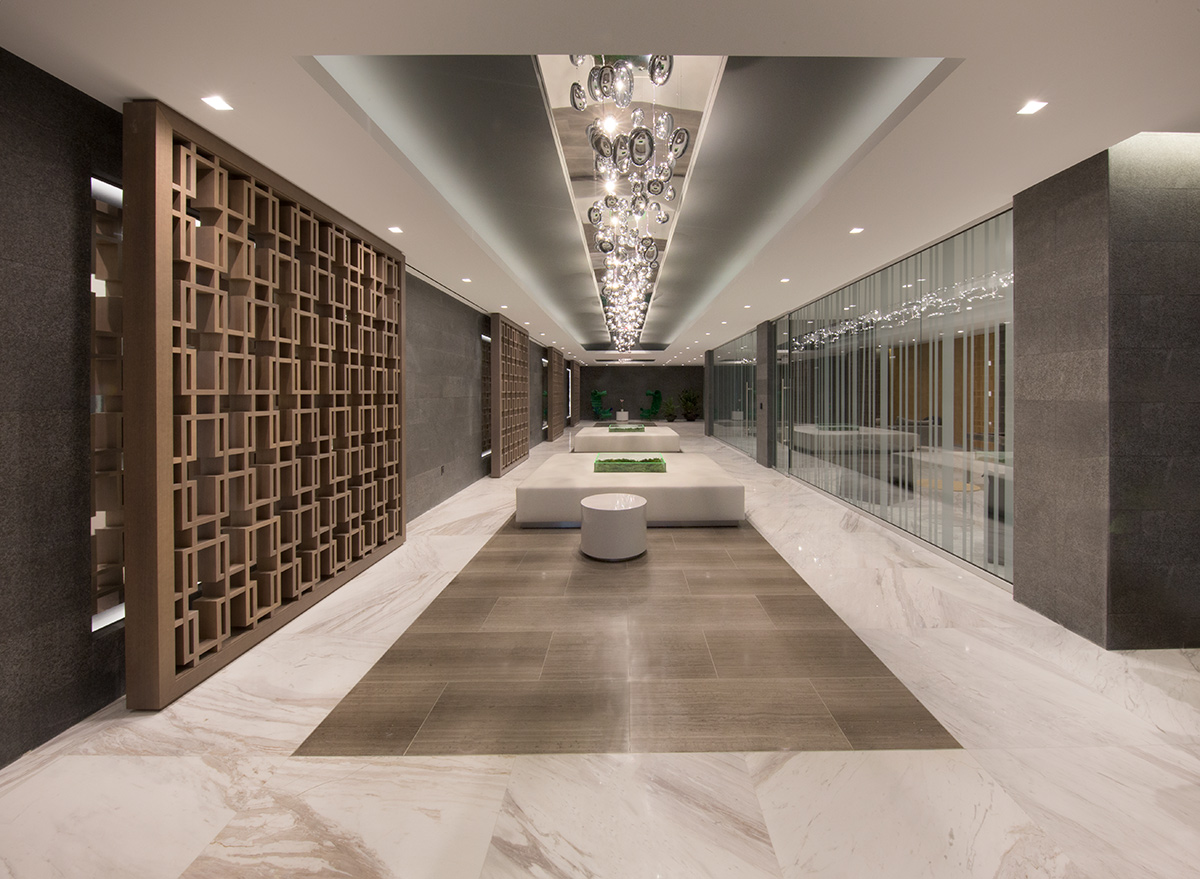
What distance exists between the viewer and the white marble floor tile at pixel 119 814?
1.75 m

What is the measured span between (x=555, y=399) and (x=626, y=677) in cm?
1541

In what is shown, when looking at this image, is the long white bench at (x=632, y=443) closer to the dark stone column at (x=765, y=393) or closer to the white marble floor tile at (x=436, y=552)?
the dark stone column at (x=765, y=393)

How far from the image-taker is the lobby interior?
6.17 ft

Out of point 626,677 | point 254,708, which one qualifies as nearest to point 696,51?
point 626,677

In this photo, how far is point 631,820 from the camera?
1893 mm

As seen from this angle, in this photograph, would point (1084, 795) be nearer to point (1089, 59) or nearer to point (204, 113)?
point (1089, 59)

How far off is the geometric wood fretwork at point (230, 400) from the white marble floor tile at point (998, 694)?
3.80m

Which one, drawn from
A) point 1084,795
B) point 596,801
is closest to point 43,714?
point 596,801

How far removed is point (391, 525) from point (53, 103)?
3750 millimetres

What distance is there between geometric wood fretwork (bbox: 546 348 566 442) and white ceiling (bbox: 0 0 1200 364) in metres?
13.5

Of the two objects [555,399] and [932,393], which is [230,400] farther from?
[555,399]

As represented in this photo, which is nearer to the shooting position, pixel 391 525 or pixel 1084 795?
pixel 1084 795

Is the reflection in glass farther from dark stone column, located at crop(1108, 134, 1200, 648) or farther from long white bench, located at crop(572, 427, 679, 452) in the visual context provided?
long white bench, located at crop(572, 427, 679, 452)

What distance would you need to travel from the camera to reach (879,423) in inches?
242
